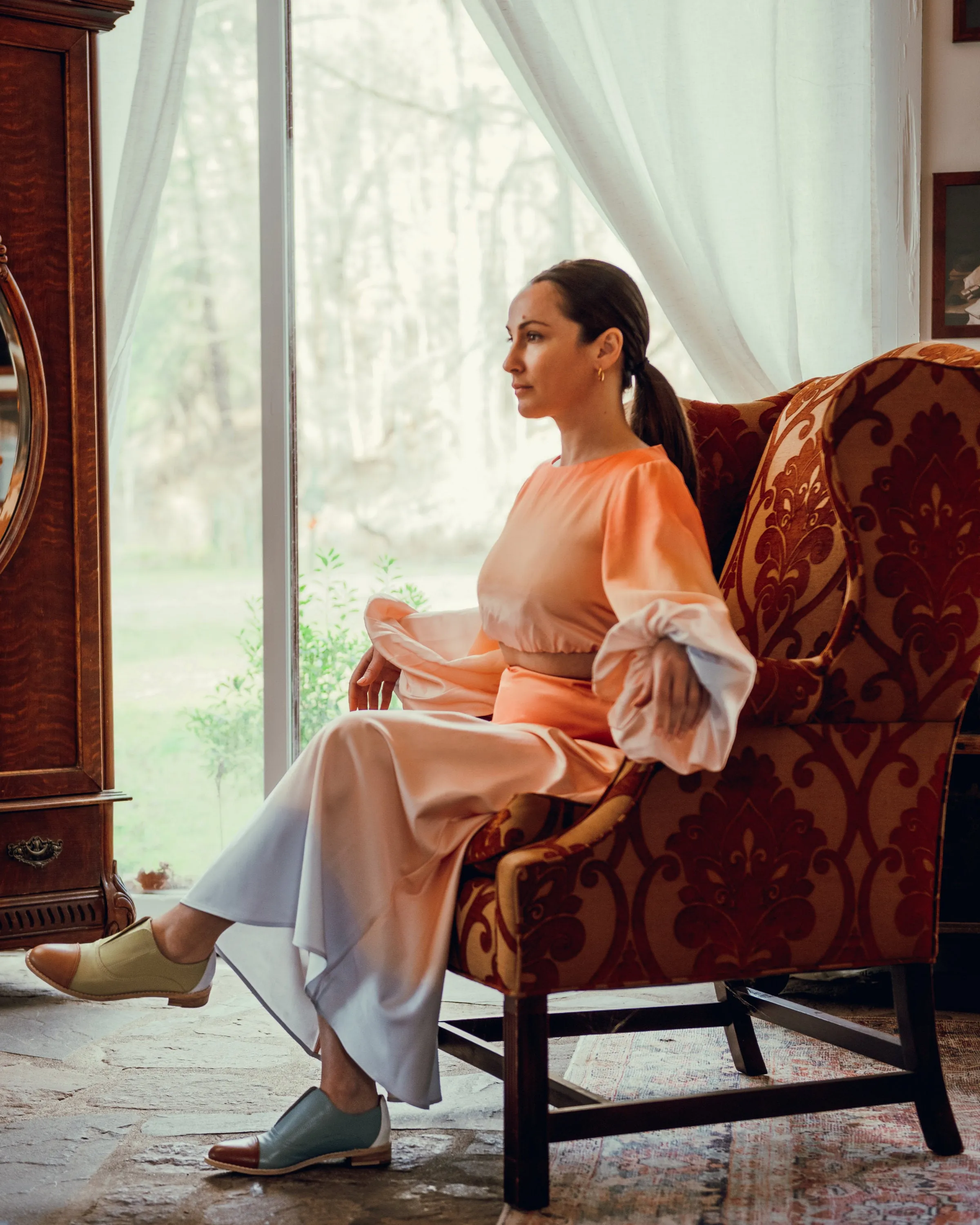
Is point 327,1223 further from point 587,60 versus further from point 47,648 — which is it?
point 587,60

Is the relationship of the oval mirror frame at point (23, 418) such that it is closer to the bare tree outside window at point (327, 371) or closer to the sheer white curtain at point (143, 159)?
the sheer white curtain at point (143, 159)

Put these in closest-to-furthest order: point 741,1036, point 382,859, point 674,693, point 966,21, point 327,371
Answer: point 674,693
point 382,859
point 741,1036
point 966,21
point 327,371

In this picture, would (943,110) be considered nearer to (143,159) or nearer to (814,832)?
(143,159)

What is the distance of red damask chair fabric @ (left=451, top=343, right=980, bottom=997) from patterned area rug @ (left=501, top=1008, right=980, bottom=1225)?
0.27 meters

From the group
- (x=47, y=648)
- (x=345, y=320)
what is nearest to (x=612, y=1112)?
(x=47, y=648)

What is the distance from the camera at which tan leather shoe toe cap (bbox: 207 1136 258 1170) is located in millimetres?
1623

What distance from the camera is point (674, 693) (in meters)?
1.41

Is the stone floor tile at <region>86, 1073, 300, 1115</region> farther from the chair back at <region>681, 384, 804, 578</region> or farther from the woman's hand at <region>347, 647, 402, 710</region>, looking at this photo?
the chair back at <region>681, 384, 804, 578</region>

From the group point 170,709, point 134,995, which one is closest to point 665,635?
point 134,995

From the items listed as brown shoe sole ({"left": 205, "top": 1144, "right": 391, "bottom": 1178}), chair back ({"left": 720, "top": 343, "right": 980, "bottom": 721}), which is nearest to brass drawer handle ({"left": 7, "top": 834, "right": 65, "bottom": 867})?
brown shoe sole ({"left": 205, "top": 1144, "right": 391, "bottom": 1178})

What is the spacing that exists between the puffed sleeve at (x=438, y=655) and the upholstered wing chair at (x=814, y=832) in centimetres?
39

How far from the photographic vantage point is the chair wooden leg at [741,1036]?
202cm

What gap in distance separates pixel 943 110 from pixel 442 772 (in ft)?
7.40

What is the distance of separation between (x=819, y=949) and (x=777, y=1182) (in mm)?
301
